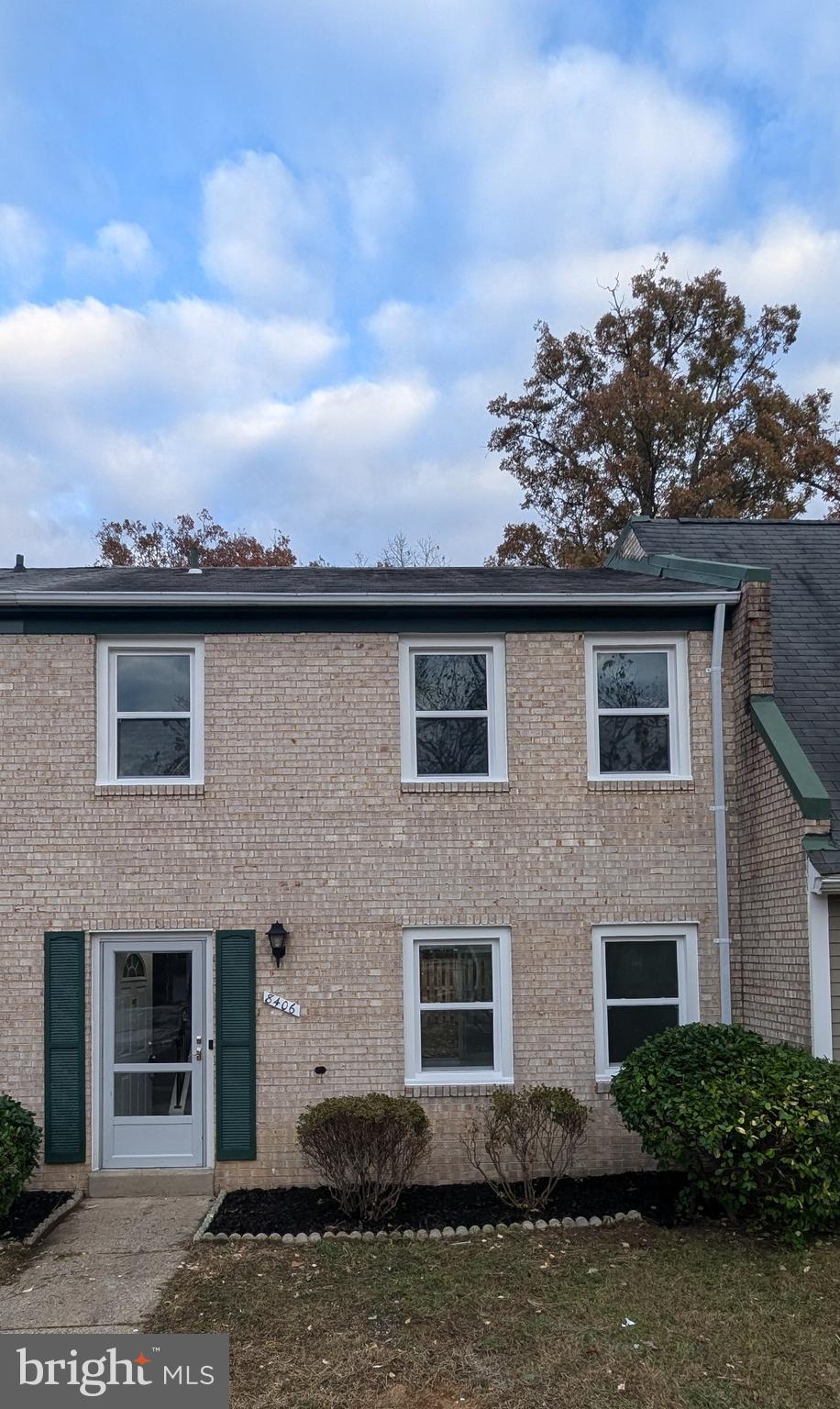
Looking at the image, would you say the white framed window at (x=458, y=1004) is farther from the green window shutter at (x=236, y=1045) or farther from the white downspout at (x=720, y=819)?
the white downspout at (x=720, y=819)

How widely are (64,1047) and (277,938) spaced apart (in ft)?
6.95

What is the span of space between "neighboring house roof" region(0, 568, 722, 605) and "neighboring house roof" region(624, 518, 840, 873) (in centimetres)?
109

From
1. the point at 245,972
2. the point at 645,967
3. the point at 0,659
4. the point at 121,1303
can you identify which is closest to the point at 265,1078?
the point at 245,972

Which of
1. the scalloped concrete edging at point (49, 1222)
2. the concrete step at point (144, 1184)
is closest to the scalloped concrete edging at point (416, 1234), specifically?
the concrete step at point (144, 1184)

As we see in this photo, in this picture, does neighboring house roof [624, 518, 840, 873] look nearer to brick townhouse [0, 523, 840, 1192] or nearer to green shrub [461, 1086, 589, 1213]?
brick townhouse [0, 523, 840, 1192]

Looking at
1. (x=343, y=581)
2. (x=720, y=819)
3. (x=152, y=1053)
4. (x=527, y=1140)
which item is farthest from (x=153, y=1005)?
(x=720, y=819)

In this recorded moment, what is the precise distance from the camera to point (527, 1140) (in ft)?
30.5

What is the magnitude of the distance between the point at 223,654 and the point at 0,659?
204cm

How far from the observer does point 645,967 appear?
34.6 ft

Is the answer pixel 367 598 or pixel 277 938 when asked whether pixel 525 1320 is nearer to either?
pixel 277 938

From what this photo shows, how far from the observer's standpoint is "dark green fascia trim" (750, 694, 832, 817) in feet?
29.7

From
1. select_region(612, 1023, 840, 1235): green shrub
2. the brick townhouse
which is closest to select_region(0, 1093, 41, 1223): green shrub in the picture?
the brick townhouse

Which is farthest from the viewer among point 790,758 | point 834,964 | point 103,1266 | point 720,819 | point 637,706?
point 637,706

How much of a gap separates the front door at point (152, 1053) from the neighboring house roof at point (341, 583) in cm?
333
